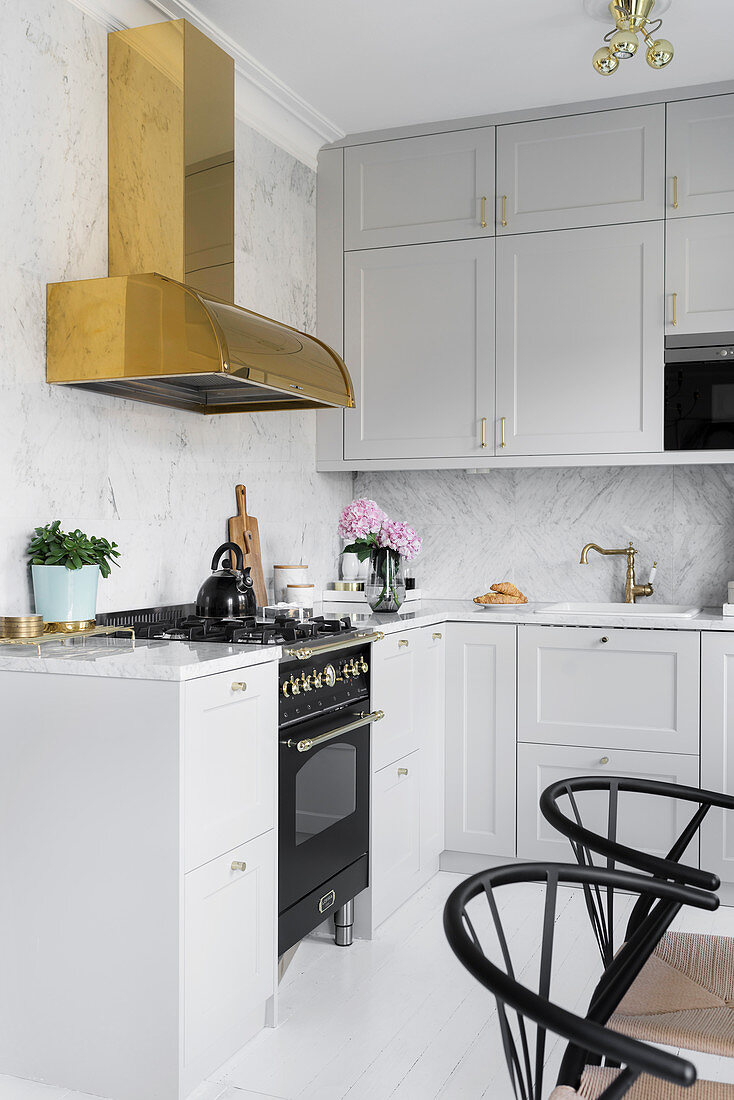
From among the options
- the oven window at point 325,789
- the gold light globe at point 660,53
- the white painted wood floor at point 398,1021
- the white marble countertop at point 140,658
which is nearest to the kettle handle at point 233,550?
the white marble countertop at point 140,658

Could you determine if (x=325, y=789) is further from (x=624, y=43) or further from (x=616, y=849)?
(x=624, y=43)

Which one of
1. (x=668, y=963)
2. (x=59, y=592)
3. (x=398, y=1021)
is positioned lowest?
(x=398, y=1021)

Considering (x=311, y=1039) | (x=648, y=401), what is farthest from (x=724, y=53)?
(x=311, y=1039)

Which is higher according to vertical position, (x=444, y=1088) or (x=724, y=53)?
(x=724, y=53)

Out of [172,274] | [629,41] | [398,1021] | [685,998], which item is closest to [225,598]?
[172,274]

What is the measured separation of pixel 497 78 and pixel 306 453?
55.5 inches

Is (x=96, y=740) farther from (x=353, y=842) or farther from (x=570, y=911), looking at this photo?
(x=570, y=911)

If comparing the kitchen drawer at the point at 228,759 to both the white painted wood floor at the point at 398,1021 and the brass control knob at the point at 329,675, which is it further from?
Answer: the white painted wood floor at the point at 398,1021

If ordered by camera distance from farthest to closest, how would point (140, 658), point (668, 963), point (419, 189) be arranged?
point (419, 189) < point (140, 658) < point (668, 963)

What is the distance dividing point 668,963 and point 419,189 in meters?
2.80

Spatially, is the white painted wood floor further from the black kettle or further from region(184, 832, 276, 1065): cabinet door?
the black kettle

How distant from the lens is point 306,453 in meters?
3.70

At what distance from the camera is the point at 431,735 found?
322 centimetres

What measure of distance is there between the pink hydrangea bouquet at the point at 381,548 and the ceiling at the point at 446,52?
4.47ft
